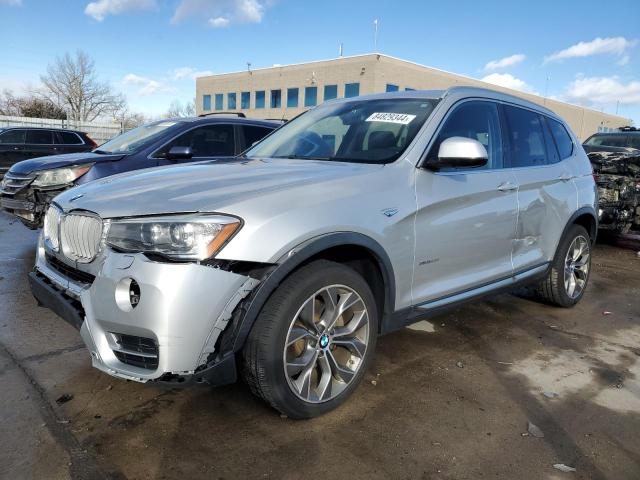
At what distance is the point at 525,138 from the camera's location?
4121 mm

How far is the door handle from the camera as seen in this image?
3594 millimetres

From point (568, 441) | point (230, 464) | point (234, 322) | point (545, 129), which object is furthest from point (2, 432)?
point (545, 129)

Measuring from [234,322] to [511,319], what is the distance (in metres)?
3.07

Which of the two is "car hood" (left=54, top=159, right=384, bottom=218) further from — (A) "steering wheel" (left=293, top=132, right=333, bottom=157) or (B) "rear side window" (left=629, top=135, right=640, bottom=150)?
(B) "rear side window" (left=629, top=135, right=640, bottom=150)

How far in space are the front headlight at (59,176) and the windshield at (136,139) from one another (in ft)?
1.72

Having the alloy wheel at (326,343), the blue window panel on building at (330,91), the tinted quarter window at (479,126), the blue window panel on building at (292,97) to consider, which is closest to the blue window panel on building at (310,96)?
the blue window panel on building at (330,91)

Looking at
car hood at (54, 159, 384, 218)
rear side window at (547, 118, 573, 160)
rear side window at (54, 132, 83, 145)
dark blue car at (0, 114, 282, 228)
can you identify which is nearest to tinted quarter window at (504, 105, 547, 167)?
rear side window at (547, 118, 573, 160)

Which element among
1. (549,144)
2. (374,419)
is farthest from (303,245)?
(549,144)

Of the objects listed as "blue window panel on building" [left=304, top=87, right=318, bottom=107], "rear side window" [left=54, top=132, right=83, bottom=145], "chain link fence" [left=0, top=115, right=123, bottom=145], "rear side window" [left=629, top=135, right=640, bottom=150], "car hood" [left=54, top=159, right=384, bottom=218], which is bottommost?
"car hood" [left=54, top=159, right=384, bottom=218]

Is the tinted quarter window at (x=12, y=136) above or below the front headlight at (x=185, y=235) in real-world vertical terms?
above

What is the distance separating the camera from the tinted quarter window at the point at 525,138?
13.0 ft

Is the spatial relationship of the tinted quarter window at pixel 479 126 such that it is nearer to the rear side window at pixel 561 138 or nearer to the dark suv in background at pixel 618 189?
the rear side window at pixel 561 138

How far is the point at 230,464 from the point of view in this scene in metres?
2.33

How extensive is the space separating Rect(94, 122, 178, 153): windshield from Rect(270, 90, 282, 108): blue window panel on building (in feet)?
135
